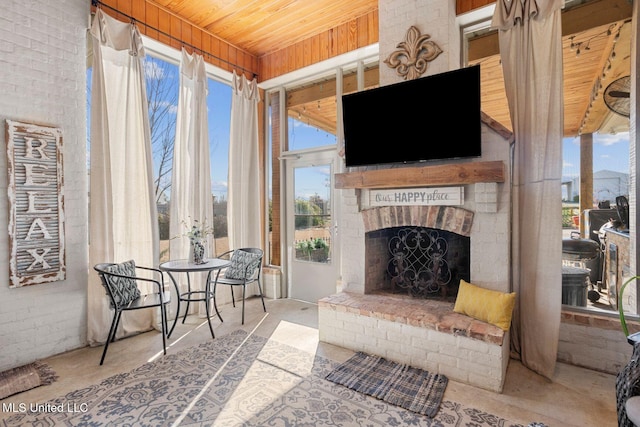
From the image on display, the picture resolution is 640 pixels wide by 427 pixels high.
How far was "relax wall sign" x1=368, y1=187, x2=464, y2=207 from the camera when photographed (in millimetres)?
2791

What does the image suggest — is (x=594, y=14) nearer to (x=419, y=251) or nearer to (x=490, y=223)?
(x=490, y=223)

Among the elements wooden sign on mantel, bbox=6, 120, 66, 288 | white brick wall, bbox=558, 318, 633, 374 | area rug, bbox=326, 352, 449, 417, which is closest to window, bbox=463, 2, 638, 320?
white brick wall, bbox=558, 318, 633, 374

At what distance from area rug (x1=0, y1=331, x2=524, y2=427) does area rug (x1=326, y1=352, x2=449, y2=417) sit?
0.05 metres

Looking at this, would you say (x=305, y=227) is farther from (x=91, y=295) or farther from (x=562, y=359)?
(x=562, y=359)

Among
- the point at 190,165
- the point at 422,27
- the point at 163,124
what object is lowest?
the point at 190,165

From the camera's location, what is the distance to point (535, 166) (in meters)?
2.61

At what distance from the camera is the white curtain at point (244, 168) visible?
4.33 metres

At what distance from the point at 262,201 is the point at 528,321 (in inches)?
134

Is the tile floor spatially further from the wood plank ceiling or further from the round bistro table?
the wood plank ceiling

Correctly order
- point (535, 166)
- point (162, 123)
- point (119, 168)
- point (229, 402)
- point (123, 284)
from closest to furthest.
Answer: point (229, 402) < point (535, 166) < point (123, 284) < point (119, 168) < point (162, 123)

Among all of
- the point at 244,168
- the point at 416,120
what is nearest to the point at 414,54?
the point at 416,120

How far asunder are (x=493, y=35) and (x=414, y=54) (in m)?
0.77

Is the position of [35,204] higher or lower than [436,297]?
higher

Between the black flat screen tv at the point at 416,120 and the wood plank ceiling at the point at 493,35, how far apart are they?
1.74 feet
